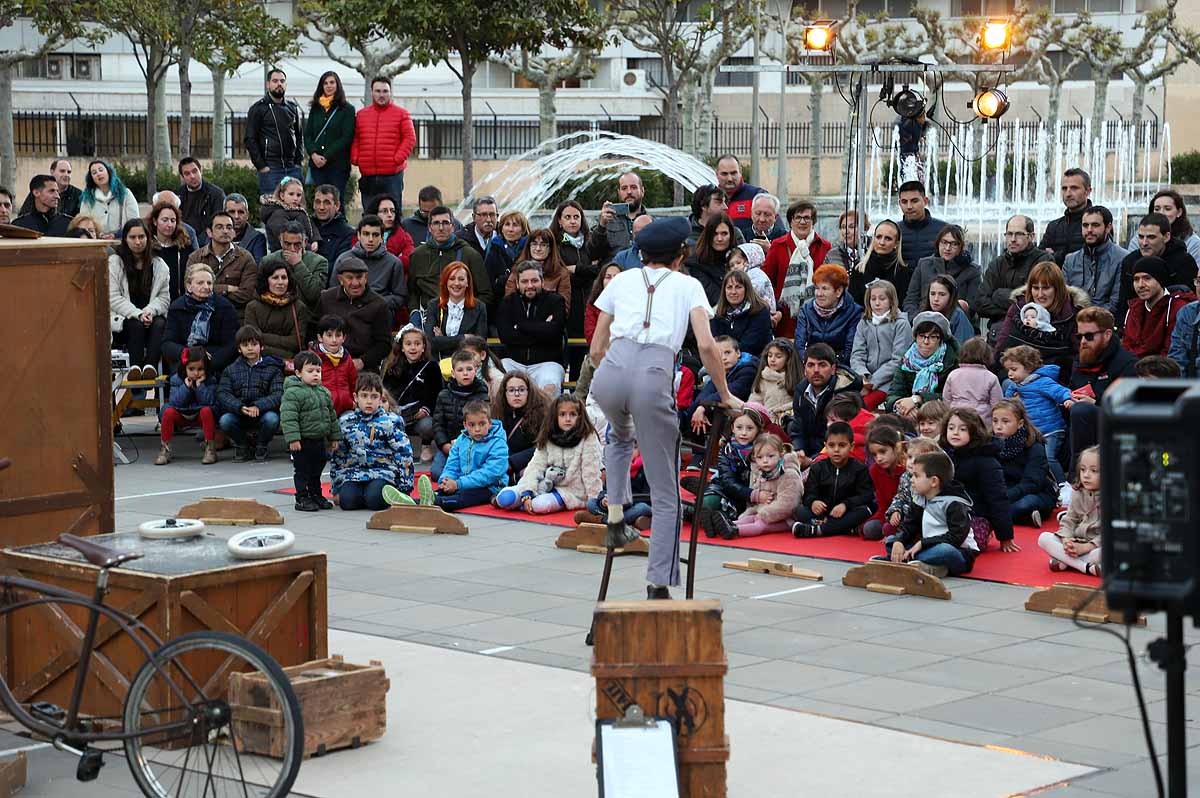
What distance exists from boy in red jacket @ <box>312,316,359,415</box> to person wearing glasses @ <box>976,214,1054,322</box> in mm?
5046

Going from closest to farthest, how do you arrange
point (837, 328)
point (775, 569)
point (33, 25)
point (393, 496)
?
1. point (775, 569)
2. point (393, 496)
3. point (837, 328)
4. point (33, 25)

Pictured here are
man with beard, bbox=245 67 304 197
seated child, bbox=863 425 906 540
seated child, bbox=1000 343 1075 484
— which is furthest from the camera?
man with beard, bbox=245 67 304 197

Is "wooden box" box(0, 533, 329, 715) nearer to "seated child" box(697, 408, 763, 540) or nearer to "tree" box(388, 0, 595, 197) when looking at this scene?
"seated child" box(697, 408, 763, 540)

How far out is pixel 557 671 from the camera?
8297 millimetres

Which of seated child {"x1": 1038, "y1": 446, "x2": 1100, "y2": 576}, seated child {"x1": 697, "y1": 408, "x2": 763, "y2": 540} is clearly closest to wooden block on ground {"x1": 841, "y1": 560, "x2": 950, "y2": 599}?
seated child {"x1": 1038, "y1": 446, "x2": 1100, "y2": 576}

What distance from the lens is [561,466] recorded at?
12859 mm

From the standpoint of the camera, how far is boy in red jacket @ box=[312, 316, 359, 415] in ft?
47.7

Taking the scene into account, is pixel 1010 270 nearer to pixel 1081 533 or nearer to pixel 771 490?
pixel 771 490

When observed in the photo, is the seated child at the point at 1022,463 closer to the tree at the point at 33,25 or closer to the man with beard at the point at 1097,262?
the man with beard at the point at 1097,262

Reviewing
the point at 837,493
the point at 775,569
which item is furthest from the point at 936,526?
the point at 837,493

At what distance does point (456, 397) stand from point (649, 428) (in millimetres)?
5921

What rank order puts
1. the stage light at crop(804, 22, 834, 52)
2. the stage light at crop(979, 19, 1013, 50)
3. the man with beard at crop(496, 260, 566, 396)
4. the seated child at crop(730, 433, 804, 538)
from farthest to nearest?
the stage light at crop(804, 22, 834, 52), the stage light at crop(979, 19, 1013, 50), the man with beard at crop(496, 260, 566, 396), the seated child at crop(730, 433, 804, 538)

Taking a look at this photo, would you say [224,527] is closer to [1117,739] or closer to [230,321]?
[230,321]

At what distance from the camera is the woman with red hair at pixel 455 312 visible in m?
15.2
